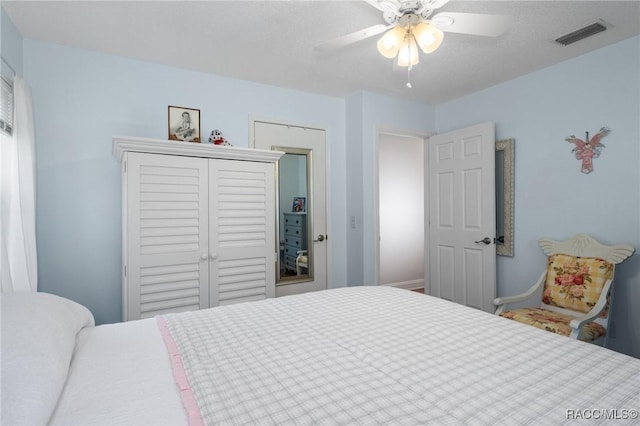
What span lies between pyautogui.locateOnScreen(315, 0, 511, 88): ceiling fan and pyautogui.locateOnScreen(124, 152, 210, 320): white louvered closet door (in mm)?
1359

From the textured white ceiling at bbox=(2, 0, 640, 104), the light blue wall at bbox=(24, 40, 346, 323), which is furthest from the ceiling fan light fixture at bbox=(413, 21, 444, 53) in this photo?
the light blue wall at bbox=(24, 40, 346, 323)

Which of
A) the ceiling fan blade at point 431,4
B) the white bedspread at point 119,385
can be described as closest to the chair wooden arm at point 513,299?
the ceiling fan blade at point 431,4

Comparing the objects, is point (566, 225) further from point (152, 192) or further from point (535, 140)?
point (152, 192)

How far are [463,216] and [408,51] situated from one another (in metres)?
2.14

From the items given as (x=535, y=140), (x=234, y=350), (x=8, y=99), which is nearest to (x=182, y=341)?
(x=234, y=350)

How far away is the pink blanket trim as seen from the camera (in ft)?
2.58

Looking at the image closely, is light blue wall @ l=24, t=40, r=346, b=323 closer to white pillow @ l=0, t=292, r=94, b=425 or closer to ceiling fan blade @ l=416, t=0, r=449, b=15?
white pillow @ l=0, t=292, r=94, b=425

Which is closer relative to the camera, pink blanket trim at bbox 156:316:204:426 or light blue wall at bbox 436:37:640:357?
pink blanket trim at bbox 156:316:204:426

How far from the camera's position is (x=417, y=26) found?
1729 millimetres

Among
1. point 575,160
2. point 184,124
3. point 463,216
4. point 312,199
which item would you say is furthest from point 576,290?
point 184,124

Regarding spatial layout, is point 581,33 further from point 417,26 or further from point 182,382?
point 182,382

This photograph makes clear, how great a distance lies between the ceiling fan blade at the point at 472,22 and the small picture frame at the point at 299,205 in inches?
81.2

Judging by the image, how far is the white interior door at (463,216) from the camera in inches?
127

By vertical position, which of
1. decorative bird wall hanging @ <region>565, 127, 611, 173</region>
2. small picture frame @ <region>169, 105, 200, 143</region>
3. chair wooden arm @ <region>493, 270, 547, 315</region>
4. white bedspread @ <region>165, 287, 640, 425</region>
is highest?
small picture frame @ <region>169, 105, 200, 143</region>
